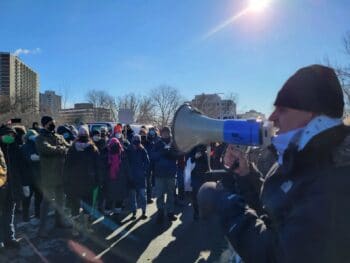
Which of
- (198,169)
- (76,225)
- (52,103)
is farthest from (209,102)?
(76,225)

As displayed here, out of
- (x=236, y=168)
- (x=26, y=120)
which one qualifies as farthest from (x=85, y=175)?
(x=26, y=120)

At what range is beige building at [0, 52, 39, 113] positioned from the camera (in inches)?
1524

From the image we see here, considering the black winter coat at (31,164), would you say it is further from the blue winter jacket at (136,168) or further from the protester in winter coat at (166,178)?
the protester in winter coat at (166,178)

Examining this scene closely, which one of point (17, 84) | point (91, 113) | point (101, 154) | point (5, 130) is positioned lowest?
point (101, 154)

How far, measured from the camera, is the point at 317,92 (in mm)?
1418

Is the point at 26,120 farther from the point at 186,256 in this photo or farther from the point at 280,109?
the point at 280,109

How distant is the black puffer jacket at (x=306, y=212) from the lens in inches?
47.0

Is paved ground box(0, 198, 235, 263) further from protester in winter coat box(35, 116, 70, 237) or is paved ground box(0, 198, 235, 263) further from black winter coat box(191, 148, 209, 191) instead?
black winter coat box(191, 148, 209, 191)

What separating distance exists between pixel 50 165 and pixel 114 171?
1323 millimetres

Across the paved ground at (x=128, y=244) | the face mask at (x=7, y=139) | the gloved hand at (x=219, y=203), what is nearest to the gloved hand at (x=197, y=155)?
the paved ground at (x=128, y=244)

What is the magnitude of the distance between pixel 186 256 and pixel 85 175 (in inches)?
85.6

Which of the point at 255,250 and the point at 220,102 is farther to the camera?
the point at 220,102

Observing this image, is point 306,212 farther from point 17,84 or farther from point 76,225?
point 17,84

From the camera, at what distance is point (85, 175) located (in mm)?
6117
